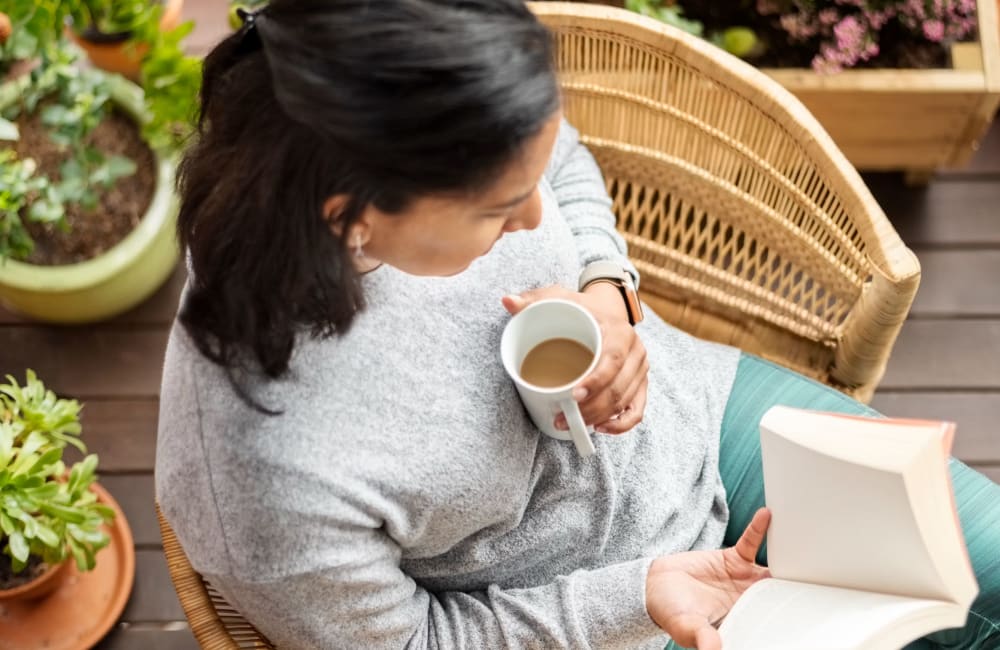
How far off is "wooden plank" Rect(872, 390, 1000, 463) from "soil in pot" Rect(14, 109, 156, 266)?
50.3 inches

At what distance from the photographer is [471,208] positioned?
0.73 metres

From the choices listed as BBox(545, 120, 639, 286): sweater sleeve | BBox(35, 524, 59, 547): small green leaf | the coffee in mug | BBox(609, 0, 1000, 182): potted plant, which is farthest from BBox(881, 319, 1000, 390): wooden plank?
BBox(35, 524, 59, 547): small green leaf

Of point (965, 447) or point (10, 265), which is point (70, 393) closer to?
point (10, 265)

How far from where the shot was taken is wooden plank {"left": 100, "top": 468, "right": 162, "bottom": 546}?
1.64 metres

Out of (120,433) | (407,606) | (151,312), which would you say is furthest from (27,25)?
(407,606)

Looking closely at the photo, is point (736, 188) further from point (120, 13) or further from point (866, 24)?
point (120, 13)

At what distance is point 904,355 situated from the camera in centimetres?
173

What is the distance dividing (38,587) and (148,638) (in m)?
0.24

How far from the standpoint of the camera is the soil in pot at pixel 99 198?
1.59m

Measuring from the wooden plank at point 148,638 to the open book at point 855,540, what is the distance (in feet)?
3.38

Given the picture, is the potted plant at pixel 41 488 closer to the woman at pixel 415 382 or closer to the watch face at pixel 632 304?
the woman at pixel 415 382

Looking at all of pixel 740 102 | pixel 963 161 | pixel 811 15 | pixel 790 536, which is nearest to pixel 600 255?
pixel 740 102

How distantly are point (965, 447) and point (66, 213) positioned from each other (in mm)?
1512

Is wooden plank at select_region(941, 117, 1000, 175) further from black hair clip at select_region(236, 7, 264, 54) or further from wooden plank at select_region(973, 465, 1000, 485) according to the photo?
black hair clip at select_region(236, 7, 264, 54)
